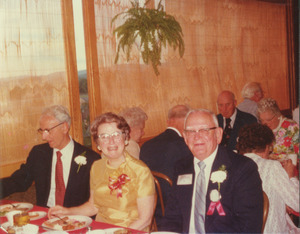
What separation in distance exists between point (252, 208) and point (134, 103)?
2.99 meters

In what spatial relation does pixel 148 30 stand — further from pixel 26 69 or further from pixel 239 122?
pixel 239 122

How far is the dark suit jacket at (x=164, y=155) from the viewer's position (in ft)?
10.8

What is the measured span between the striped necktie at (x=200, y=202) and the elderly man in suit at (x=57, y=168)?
1.03 m

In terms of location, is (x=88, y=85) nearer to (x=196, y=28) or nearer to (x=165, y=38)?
(x=165, y=38)

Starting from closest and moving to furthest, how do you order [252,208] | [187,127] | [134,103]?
[252,208]
[187,127]
[134,103]

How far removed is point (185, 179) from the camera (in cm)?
247

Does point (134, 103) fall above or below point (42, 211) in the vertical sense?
above

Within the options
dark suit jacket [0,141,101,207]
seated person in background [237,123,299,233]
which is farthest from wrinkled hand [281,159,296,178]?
dark suit jacket [0,141,101,207]

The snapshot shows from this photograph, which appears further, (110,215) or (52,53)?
(52,53)

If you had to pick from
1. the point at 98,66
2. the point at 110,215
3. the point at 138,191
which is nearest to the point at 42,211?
the point at 110,215

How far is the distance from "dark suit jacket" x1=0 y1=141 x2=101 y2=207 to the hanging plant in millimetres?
1627

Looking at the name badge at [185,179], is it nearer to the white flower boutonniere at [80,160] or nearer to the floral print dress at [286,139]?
the white flower boutonniere at [80,160]

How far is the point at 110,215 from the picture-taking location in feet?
8.77

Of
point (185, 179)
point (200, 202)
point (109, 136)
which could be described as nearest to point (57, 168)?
point (109, 136)
